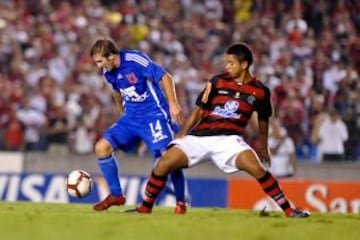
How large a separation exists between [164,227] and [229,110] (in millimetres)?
2190

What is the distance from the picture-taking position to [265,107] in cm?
1239

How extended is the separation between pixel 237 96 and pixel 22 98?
415 inches

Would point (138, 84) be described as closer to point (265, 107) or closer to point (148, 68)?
point (148, 68)

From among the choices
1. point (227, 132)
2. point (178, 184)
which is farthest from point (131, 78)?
point (227, 132)

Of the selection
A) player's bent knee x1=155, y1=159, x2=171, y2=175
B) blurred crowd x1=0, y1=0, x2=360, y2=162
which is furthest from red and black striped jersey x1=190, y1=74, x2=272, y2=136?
blurred crowd x1=0, y1=0, x2=360, y2=162

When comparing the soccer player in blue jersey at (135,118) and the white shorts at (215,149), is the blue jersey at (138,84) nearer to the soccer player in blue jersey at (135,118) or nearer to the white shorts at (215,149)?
the soccer player in blue jersey at (135,118)

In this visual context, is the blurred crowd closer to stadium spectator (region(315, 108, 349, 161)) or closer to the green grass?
stadium spectator (region(315, 108, 349, 161))

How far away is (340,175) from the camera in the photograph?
2155cm

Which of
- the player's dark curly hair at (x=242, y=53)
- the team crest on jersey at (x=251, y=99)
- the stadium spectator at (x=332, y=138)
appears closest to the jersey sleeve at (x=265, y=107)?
the team crest on jersey at (x=251, y=99)

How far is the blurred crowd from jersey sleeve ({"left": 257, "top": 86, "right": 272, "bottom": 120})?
883 centimetres

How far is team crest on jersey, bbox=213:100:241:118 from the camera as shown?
1223 centimetres

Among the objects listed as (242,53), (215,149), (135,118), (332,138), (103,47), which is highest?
(103,47)

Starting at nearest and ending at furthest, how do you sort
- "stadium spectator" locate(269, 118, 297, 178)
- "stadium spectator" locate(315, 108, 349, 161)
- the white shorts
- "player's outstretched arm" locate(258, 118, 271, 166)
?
Result: the white shorts → "player's outstretched arm" locate(258, 118, 271, 166) → "stadium spectator" locate(269, 118, 297, 178) → "stadium spectator" locate(315, 108, 349, 161)

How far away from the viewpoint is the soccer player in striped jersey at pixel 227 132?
1205 cm
